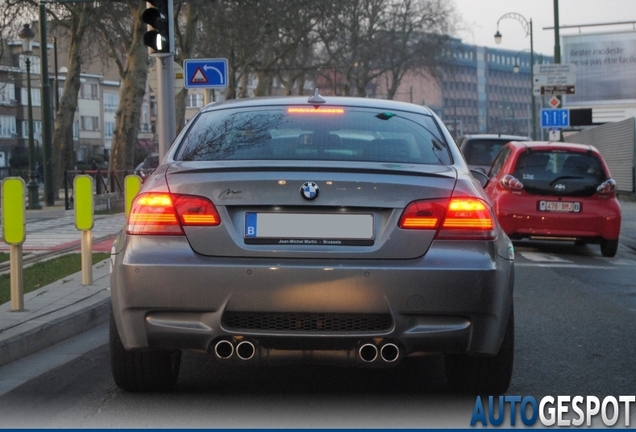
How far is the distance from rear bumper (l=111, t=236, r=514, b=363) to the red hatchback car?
10198 millimetres

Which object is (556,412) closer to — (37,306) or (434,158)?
(434,158)

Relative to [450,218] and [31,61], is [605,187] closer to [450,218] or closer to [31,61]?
[450,218]

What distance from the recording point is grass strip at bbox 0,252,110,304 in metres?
10.5

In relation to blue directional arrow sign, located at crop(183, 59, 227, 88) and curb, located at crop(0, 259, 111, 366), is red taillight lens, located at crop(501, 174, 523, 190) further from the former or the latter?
blue directional arrow sign, located at crop(183, 59, 227, 88)

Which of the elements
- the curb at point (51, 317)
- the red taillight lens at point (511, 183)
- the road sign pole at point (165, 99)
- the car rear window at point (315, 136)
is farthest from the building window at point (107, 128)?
the car rear window at point (315, 136)

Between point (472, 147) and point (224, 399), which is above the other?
point (472, 147)

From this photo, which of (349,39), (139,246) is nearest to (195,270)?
(139,246)

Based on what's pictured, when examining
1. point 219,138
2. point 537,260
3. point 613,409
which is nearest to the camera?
point 613,409

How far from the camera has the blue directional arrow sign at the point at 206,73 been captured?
21.0 metres

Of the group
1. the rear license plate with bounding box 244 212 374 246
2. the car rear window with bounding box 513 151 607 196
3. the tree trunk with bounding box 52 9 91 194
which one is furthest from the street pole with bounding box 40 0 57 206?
the rear license plate with bounding box 244 212 374 246

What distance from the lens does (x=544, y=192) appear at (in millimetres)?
15500

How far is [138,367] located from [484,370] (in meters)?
1.72

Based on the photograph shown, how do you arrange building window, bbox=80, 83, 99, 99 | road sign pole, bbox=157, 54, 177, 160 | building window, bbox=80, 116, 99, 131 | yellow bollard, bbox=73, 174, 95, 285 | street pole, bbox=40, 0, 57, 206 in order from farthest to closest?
building window, bbox=80, 116, 99, 131, building window, bbox=80, 83, 99, 99, street pole, bbox=40, 0, 57, 206, road sign pole, bbox=157, 54, 177, 160, yellow bollard, bbox=73, 174, 95, 285

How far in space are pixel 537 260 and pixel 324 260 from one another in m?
9.92
